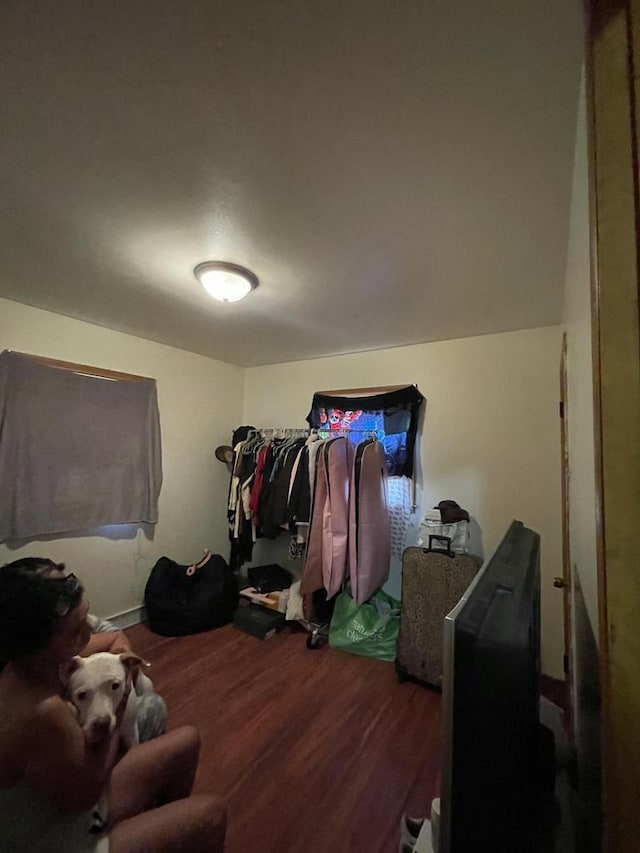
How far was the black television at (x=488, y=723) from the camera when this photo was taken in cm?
43

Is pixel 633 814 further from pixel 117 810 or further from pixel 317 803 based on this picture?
pixel 317 803

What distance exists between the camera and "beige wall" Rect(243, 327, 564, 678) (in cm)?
221

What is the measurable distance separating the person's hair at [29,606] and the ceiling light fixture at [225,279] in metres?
1.34

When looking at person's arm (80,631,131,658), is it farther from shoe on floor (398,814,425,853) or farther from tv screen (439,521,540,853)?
tv screen (439,521,540,853)

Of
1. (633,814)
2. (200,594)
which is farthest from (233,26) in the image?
(200,594)

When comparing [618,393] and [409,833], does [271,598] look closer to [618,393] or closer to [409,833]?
[409,833]

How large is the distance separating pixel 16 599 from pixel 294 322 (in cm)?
198

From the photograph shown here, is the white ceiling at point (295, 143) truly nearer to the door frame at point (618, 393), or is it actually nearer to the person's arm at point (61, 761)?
the door frame at point (618, 393)

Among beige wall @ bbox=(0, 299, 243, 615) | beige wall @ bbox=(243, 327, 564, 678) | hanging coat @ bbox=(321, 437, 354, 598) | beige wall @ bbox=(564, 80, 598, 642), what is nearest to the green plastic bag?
hanging coat @ bbox=(321, 437, 354, 598)

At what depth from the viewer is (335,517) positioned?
244 centimetres

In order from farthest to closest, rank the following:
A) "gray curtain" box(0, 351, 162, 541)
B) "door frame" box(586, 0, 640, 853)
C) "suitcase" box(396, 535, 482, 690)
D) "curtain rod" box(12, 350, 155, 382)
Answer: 1. "curtain rod" box(12, 350, 155, 382)
2. "gray curtain" box(0, 351, 162, 541)
3. "suitcase" box(396, 535, 482, 690)
4. "door frame" box(586, 0, 640, 853)

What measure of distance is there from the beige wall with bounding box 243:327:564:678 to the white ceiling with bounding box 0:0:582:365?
62cm

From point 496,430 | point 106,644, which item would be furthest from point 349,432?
point 106,644

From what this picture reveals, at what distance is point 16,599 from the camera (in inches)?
34.5
